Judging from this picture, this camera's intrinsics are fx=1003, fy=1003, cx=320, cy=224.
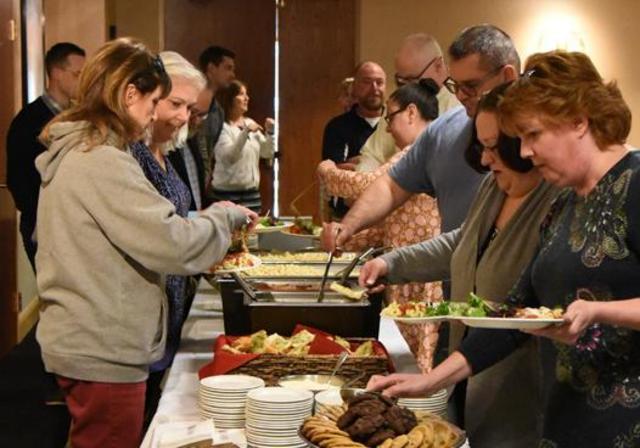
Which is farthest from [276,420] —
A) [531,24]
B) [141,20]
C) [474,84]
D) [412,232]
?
[141,20]

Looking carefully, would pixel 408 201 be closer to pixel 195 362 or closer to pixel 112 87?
pixel 195 362

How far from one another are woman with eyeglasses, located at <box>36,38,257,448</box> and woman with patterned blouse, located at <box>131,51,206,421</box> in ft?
0.81

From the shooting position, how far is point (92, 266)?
2.09m

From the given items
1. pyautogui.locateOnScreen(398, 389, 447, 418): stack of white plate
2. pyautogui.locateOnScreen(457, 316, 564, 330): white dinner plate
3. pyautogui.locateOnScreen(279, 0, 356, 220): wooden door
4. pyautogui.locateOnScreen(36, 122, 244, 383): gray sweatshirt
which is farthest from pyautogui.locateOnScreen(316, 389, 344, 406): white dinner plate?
pyautogui.locateOnScreen(279, 0, 356, 220): wooden door

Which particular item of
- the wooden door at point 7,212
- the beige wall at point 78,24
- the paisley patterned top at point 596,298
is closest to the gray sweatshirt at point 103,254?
the paisley patterned top at point 596,298

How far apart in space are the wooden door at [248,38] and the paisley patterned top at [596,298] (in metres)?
5.95

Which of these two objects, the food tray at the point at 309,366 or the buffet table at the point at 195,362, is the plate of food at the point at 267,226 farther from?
the food tray at the point at 309,366

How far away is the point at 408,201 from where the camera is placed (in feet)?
10.8

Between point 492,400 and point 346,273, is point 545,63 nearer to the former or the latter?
point 492,400

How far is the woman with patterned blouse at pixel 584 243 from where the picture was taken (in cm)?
156

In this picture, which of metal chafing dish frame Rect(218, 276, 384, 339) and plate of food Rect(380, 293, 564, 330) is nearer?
plate of food Rect(380, 293, 564, 330)

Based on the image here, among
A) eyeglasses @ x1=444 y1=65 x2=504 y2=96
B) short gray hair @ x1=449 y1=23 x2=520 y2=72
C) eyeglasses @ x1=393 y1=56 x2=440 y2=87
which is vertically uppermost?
short gray hair @ x1=449 y1=23 x2=520 y2=72

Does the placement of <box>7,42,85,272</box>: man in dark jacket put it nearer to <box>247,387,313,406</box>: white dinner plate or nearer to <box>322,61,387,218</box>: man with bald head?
<box>322,61,387,218</box>: man with bald head

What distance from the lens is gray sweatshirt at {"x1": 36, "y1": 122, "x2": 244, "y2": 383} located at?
2039 mm
